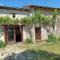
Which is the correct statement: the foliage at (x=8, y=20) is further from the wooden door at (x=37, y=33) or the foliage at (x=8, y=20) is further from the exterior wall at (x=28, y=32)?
the wooden door at (x=37, y=33)

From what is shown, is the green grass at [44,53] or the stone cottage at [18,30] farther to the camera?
the stone cottage at [18,30]

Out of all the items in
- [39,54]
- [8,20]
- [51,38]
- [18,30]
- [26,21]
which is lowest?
[39,54]

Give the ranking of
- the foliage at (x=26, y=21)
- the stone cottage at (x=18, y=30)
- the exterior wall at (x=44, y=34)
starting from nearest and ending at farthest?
the stone cottage at (x=18, y=30) < the foliage at (x=26, y=21) < the exterior wall at (x=44, y=34)

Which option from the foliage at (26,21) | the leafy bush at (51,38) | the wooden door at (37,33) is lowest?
the leafy bush at (51,38)

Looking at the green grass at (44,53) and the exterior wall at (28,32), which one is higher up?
the exterior wall at (28,32)

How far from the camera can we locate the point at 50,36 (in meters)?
27.8

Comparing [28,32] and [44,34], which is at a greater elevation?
[28,32]

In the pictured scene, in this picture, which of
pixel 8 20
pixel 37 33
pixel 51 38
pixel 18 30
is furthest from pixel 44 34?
pixel 8 20

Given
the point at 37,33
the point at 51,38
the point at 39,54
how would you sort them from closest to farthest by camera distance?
the point at 39,54
the point at 51,38
the point at 37,33

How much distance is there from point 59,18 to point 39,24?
3.43 meters

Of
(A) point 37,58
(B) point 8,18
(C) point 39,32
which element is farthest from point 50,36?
(A) point 37,58

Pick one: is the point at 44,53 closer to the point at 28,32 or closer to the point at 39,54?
the point at 39,54

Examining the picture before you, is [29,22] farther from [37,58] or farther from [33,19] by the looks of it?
[37,58]

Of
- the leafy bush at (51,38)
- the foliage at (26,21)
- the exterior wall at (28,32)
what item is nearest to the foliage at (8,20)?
the foliage at (26,21)
